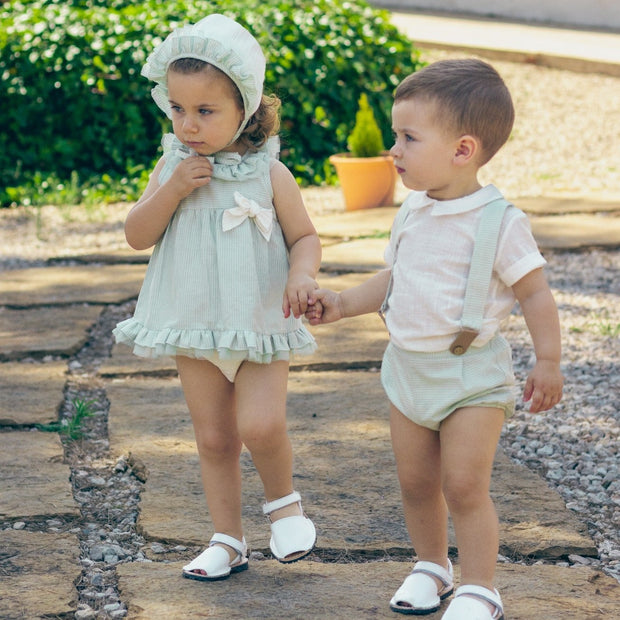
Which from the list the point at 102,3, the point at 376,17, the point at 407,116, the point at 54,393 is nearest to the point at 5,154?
the point at 102,3

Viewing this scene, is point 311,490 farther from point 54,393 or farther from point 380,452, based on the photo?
point 54,393

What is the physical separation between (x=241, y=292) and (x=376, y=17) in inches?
243

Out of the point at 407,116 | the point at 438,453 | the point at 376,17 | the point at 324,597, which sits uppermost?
the point at 376,17

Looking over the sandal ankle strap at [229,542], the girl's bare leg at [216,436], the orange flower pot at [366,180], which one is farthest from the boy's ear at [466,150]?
the orange flower pot at [366,180]

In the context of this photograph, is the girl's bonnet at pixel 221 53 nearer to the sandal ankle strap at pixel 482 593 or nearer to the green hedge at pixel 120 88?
the sandal ankle strap at pixel 482 593

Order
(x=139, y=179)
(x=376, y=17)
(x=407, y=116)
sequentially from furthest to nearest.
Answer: (x=376, y=17), (x=139, y=179), (x=407, y=116)

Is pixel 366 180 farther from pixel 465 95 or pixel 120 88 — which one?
pixel 465 95

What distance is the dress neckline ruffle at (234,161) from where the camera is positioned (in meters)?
2.37

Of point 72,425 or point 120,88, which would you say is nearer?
point 72,425

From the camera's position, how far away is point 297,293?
2275 mm

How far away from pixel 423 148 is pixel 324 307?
41cm

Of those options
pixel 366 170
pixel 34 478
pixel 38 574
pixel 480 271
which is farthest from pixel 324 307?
pixel 366 170

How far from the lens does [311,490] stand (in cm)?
280

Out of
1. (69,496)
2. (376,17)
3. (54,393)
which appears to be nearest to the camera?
(69,496)
